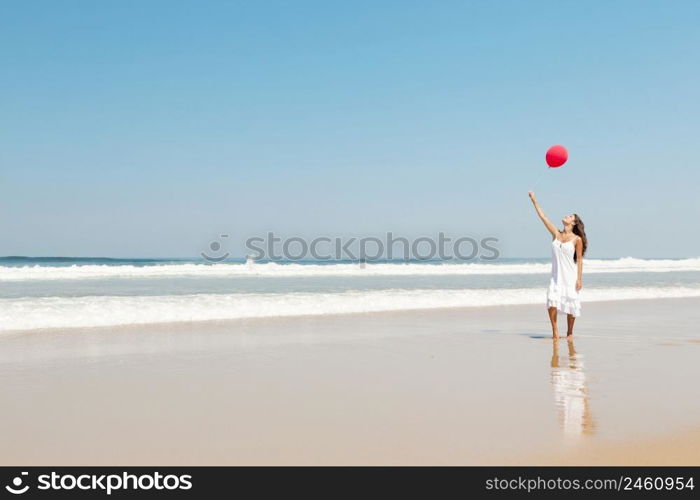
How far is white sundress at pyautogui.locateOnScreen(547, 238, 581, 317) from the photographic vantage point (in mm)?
9148

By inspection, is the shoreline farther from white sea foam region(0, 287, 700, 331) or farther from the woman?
the woman

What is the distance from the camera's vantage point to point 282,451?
3889mm

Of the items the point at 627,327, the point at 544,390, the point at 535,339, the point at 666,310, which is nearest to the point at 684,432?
→ the point at 544,390

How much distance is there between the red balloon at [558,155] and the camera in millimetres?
9336

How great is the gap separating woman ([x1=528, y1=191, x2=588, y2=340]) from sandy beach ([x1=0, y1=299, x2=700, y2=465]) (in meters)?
0.47

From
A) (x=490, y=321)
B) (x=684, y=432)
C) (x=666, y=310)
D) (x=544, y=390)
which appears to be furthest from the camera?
(x=666, y=310)

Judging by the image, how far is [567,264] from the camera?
9250 millimetres

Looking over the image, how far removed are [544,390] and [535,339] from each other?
3867 millimetres

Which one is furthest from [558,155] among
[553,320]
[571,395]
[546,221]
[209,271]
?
[209,271]

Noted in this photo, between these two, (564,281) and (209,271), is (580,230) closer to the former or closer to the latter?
(564,281)

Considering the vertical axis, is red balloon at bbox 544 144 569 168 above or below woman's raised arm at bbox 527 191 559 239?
above
